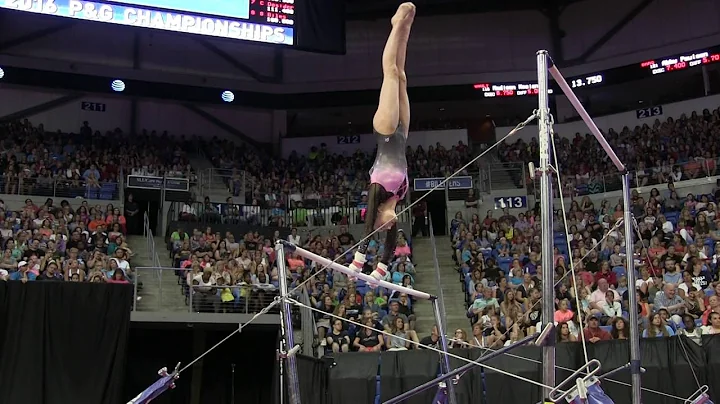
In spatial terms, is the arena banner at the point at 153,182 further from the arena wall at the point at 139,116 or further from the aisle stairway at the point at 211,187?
the arena wall at the point at 139,116

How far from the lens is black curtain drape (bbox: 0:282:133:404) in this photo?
9.99 meters

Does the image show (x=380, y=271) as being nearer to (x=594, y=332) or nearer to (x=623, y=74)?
(x=594, y=332)

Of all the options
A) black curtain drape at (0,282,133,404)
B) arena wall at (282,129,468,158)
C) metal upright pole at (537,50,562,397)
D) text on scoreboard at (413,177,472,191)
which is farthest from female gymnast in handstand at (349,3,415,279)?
arena wall at (282,129,468,158)

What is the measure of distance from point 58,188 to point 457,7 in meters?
13.5

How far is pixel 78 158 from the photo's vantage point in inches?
725

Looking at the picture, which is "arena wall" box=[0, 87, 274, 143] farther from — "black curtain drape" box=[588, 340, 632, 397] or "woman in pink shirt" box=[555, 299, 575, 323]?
"black curtain drape" box=[588, 340, 632, 397]

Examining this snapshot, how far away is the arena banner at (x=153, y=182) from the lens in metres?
17.3

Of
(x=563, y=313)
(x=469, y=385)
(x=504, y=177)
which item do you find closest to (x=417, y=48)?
(x=504, y=177)

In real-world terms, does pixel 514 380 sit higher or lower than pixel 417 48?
lower

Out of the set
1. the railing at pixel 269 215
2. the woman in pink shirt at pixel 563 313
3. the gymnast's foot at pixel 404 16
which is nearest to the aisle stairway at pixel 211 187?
the railing at pixel 269 215

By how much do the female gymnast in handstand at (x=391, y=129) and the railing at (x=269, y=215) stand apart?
11140mm

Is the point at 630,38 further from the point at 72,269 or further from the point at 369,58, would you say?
the point at 72,269

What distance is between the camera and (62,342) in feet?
33.8

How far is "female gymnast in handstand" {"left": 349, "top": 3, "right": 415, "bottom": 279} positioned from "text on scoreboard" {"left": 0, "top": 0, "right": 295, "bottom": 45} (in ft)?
40.0
